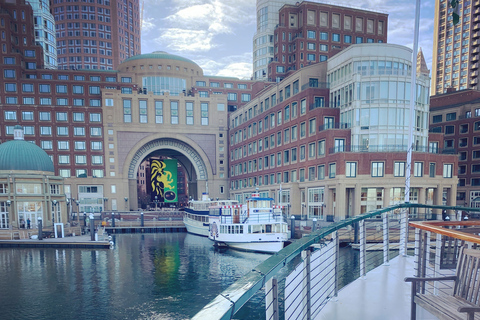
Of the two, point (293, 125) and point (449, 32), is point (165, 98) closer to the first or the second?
point (293, 125)

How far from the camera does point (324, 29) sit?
2576 inches

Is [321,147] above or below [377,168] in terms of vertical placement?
above

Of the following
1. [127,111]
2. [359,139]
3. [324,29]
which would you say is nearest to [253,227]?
[359,139]

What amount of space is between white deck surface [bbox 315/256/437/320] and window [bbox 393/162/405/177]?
107ft

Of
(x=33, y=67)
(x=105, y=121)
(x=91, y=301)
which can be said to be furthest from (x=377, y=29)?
(x=33, y=67)

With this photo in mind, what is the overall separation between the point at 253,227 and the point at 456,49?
10919 cm

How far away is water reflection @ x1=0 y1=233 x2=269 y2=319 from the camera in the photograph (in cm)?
1698

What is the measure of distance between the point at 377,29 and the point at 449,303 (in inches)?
3044

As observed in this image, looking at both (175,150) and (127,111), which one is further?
(175,150)

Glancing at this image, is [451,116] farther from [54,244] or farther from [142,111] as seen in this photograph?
[54,244]

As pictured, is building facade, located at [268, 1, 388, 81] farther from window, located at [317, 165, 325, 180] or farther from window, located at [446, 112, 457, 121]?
window, located at [317, 165, 325, 180]

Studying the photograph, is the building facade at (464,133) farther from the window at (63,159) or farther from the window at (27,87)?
the window at (27,87)

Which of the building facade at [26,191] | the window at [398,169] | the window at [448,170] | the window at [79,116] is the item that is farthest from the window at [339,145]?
the window at [79,116]

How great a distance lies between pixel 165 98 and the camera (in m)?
63.7
